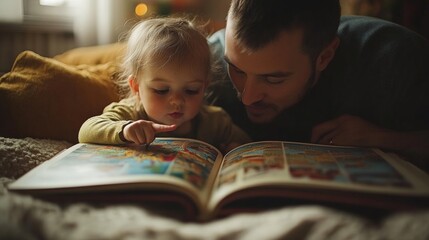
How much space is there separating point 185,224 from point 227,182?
10 cm

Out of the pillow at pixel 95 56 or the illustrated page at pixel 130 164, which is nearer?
the illustrated page at pixel 130 164

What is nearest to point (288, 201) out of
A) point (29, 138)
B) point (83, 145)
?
point (83, 145)

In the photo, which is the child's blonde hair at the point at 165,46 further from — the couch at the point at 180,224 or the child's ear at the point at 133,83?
the couch at the point at 180,224

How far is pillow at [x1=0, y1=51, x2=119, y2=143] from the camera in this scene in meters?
0.96

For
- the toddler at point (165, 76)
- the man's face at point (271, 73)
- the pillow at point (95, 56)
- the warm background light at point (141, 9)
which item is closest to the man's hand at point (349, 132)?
the man's face at point (271, 73)

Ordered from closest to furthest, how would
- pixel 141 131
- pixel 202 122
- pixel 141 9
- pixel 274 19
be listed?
1. pixel 141 131
2. pixel 274 19
3. pixel 202 122
4. pixel 141 9

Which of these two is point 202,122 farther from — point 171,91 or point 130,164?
point 130,164

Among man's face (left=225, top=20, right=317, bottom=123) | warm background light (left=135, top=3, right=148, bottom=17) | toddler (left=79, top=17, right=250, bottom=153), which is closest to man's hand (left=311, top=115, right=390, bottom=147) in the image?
man's face (left=225, top=20, right=317, bottom=123)

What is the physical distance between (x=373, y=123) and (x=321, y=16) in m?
0.31

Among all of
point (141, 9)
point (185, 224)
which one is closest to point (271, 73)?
point (185, 224)

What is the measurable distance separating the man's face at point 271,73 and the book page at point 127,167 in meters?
0.24

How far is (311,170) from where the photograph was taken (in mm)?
654

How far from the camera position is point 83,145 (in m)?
0.85

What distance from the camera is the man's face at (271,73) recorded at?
0.93 metres
